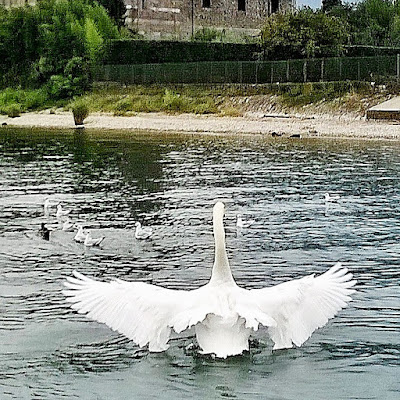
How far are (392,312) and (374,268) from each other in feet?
8.51

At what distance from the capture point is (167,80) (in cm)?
6000

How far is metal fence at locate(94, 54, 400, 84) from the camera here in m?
51.9

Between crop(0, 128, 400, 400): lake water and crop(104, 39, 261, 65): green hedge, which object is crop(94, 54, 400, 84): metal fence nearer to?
crop(104, 39, 261, 65): green hedge

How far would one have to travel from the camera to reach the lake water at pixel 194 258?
32.7 feet

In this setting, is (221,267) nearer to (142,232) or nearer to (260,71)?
(142,232)

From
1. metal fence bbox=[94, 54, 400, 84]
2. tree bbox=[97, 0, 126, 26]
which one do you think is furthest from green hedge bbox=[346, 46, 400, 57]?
tree bbox=[97, 0, 126, 26]

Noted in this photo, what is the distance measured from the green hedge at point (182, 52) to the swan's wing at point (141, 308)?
55.2 m

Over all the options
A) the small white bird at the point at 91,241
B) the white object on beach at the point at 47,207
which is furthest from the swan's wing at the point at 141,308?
the white object on beach at the point at 47,207

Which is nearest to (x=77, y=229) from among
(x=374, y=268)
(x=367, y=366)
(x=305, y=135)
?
(x=374, y=268)

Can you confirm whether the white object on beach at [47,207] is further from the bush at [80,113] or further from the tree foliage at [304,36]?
the tree foliage at [304,36]

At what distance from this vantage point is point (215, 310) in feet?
30.8

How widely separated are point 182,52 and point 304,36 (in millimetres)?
9776

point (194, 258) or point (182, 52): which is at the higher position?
point (182, 52)


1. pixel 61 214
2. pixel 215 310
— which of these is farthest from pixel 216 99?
pixel 215 310
